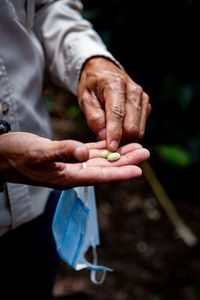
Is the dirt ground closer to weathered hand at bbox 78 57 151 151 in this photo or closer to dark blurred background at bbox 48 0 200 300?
dark blurred background at bbox 48 0 200 300

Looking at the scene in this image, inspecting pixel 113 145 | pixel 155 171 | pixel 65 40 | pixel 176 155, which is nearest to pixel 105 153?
pixel 113 145

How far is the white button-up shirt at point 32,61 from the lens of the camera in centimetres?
90

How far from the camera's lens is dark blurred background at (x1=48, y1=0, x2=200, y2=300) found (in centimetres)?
185

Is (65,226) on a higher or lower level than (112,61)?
lower

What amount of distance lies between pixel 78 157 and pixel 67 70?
0.63m

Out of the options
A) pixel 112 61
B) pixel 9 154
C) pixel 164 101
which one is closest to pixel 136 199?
pixel 164 101

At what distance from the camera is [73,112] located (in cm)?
326

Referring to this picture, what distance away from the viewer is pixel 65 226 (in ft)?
2.99

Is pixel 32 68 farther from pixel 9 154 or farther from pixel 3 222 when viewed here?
pixel 3 222

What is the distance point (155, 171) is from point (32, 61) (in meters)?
1.78

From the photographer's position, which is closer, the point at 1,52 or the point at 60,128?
the point at 1,52

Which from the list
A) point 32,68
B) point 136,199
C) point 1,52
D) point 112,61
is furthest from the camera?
point 136,199

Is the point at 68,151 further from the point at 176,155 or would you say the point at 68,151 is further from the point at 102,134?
the point at 176,155

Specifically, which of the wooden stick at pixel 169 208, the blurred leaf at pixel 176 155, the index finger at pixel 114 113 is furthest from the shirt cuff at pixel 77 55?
the wooden stick at pixel 169 208
